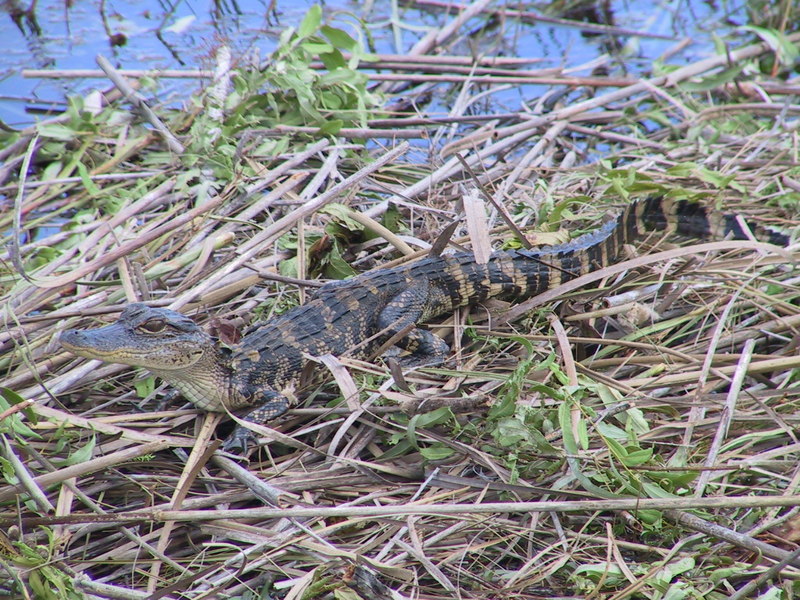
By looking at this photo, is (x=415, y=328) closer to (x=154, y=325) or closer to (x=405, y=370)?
(x=405, y=370)

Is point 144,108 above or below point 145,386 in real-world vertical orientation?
above

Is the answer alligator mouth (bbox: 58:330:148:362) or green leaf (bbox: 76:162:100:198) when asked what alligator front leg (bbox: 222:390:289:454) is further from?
green leaf (bbox: 76:162:100:198)

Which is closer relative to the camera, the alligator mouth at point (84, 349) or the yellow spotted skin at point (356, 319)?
the alligator mouth at point (84, 349)

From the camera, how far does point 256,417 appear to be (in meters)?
3.18

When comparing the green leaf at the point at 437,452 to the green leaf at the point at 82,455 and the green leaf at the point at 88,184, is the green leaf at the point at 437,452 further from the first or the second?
the green leaf at the point at 88,184

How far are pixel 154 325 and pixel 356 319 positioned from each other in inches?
37.8

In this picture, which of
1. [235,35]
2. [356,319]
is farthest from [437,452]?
[235,35]

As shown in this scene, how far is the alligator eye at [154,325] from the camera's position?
10.2 ft

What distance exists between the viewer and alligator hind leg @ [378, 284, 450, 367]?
3488mm

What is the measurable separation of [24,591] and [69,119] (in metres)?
3.50

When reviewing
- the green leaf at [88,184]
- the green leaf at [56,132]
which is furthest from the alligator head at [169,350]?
the green leaf at [56,132]

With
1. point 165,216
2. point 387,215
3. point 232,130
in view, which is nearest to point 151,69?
point 232,130

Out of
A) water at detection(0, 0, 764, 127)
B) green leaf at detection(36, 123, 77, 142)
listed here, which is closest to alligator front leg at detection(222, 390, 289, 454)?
green leaf at detection(36, 123, 77, 142)

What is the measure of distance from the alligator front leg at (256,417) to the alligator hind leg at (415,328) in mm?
597
